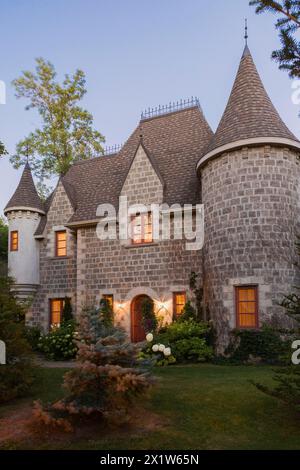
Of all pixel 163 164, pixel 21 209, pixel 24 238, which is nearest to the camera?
pixel 163 164

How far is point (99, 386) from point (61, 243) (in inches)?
527

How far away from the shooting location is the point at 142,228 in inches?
678

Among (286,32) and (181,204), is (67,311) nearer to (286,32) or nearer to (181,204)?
(181,204)

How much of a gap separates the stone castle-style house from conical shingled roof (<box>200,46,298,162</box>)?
1.8 inches

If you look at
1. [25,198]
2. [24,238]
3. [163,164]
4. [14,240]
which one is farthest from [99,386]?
[25,198]

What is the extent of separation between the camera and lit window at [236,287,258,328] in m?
13.4

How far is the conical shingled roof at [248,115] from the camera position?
13742mm

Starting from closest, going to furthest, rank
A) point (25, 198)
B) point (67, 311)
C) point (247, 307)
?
point (247, 307) < point (67, 311) < point (25, 198)

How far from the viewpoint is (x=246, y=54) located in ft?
52.8

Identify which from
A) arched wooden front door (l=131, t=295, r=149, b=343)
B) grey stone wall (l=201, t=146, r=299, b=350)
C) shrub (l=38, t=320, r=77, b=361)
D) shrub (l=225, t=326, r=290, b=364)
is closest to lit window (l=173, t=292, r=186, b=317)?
arched wooden front door (l=131, t=295, r=149, b=343)

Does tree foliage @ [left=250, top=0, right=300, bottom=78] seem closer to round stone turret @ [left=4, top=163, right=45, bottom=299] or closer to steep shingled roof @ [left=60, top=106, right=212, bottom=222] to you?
steep shingled roof @ [left=60, top=106, right=212, bottom=222]

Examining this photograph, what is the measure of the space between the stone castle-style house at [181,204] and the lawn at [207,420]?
4061 millimetres

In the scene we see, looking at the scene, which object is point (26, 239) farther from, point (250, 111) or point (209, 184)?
point (250, 111)

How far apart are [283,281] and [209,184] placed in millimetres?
4099
